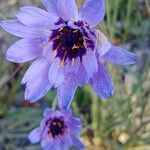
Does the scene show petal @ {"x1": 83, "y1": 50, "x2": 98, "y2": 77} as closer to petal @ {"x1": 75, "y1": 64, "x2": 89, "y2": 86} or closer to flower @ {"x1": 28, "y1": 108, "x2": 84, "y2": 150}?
petal @ {"x1": 75, "y1": 64, "x2": 89, "y2": 86}

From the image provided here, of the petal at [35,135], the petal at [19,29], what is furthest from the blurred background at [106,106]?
the petal at [19,29]

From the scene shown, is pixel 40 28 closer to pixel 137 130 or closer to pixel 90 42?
pixel 90 42

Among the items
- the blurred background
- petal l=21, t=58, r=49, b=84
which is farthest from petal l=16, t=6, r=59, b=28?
the blurred background

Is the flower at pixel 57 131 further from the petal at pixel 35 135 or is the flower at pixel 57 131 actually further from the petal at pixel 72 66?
the petal at pixel 72 66

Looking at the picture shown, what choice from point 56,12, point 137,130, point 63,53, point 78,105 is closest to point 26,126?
point 78,105

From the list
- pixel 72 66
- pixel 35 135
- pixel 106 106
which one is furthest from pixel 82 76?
pixel 106 106
